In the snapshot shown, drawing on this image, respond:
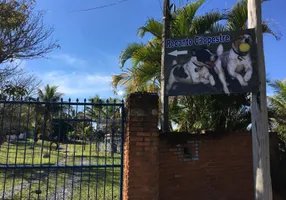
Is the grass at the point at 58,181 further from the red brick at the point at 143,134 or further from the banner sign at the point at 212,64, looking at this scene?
the banner sign at the point at 212,64

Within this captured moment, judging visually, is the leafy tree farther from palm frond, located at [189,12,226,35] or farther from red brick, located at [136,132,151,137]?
red brick, located at [136,132,151,137]

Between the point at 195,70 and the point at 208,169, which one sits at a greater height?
the point at 195,70

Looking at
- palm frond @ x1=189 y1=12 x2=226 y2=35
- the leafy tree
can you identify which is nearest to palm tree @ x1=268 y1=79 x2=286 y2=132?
the leafy tree

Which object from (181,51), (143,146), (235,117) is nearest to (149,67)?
(181,51)

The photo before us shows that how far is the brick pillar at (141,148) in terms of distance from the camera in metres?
4.25

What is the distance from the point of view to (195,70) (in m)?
4.74

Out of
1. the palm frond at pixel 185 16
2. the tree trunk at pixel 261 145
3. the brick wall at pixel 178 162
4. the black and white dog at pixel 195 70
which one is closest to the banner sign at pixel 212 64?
the black and white dog at pixel 195 70

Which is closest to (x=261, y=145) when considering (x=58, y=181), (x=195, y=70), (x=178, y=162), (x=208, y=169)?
(x=208, y=169)

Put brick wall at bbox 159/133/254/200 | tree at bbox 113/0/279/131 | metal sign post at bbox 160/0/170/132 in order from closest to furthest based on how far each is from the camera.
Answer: brick wall at bbox 159/133/254/200 → metal sign post at bbox 160/0/170/132 → tree at bbox 113/0/279/131

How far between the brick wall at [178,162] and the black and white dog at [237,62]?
4.16 ft

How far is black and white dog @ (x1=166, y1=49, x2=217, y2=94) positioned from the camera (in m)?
4.69

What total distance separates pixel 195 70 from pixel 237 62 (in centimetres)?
72

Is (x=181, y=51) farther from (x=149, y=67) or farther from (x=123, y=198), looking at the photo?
(x=123, y=198)

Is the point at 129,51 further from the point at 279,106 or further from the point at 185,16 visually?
the point at 279,106
